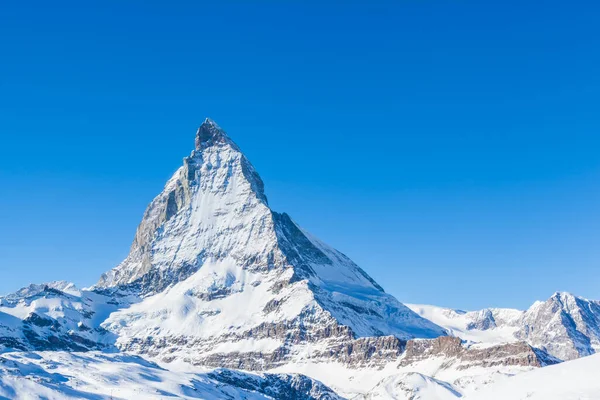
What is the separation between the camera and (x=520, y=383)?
130 meters

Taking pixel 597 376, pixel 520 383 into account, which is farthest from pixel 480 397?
pixel 597 376

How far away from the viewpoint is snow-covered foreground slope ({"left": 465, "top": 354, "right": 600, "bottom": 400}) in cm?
11938

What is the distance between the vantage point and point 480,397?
Result: 447 ft

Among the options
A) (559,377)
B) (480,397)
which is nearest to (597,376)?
→ (559,377)

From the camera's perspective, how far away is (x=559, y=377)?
414ft

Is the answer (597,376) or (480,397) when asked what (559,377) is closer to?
(597,376)

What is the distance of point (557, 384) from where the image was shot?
124688mm

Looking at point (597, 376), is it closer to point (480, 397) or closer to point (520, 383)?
point (520, 383)

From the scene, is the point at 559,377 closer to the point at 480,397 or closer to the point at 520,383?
the point at 520,383

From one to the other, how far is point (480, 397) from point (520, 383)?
847 centimetres

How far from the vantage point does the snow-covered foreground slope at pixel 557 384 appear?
4700 inches

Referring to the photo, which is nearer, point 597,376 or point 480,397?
point 597,376

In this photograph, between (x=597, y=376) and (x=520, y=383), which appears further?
(x=520, y=383)

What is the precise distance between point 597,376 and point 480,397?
2155 centimetres
